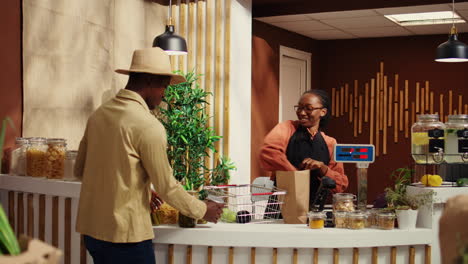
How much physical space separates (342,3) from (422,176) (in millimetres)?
4054

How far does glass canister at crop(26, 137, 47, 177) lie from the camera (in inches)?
149

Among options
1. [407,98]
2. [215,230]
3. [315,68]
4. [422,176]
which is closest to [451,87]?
[407,98]

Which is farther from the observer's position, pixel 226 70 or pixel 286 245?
pixel 226 70

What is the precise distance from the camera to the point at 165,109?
6.37 metres

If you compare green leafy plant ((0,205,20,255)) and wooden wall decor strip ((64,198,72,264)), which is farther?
wooden wall decor strip ((64,198,72,264))

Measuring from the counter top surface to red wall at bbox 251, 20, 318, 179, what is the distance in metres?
4.85

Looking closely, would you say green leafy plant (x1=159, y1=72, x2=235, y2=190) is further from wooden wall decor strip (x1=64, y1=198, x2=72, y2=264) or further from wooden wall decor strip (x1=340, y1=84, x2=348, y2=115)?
wooden wall decor strip (x1=340, y1=84, x2=348, y2=115)

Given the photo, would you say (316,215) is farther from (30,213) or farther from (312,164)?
(30,213)

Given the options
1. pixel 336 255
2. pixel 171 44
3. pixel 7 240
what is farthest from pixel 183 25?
pixel 7 240

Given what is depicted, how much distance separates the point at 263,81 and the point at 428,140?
4.98m

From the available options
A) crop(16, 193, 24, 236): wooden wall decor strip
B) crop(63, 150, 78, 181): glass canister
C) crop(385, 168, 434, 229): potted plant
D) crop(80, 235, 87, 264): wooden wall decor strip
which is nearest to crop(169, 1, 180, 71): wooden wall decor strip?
crop(16, 193, 24, 236): wooden wall decor strip

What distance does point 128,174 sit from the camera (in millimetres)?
2514

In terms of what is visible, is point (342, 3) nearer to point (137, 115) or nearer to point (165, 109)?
point (165, 109)

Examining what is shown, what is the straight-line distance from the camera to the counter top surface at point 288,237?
9.14 ft
